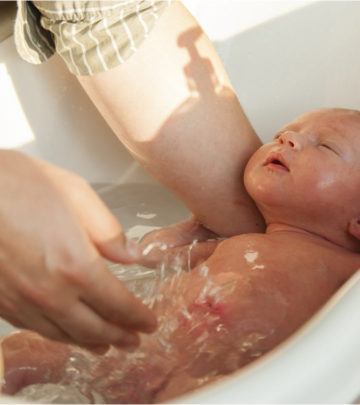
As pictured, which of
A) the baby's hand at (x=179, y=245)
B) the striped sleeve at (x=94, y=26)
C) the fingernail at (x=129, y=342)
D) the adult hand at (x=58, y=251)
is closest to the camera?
the adult hand at (x=58, y=251)

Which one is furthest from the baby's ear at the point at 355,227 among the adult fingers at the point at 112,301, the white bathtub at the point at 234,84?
the adult fingers at the point at 112,301

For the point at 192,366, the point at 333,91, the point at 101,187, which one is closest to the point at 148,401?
the point at 192,366

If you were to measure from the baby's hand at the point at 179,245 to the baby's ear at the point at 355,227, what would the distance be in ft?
0.76

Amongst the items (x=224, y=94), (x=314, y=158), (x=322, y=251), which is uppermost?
(x=224, y=94)

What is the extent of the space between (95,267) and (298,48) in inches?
42.2

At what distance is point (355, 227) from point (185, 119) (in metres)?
0.34

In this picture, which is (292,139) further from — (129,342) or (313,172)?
(129,342)

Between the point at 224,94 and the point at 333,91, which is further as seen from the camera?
the point at 333,91

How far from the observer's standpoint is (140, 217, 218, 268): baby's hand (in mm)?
1084

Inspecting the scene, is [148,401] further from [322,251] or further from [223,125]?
[223,125]

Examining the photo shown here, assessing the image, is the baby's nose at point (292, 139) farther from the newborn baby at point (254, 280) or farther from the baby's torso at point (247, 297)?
the baby's torso at point (247, 297)

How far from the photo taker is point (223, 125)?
1121mm

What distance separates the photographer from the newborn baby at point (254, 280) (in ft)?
2.56

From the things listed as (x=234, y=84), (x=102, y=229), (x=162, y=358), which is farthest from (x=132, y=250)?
(x=234, y=84)
